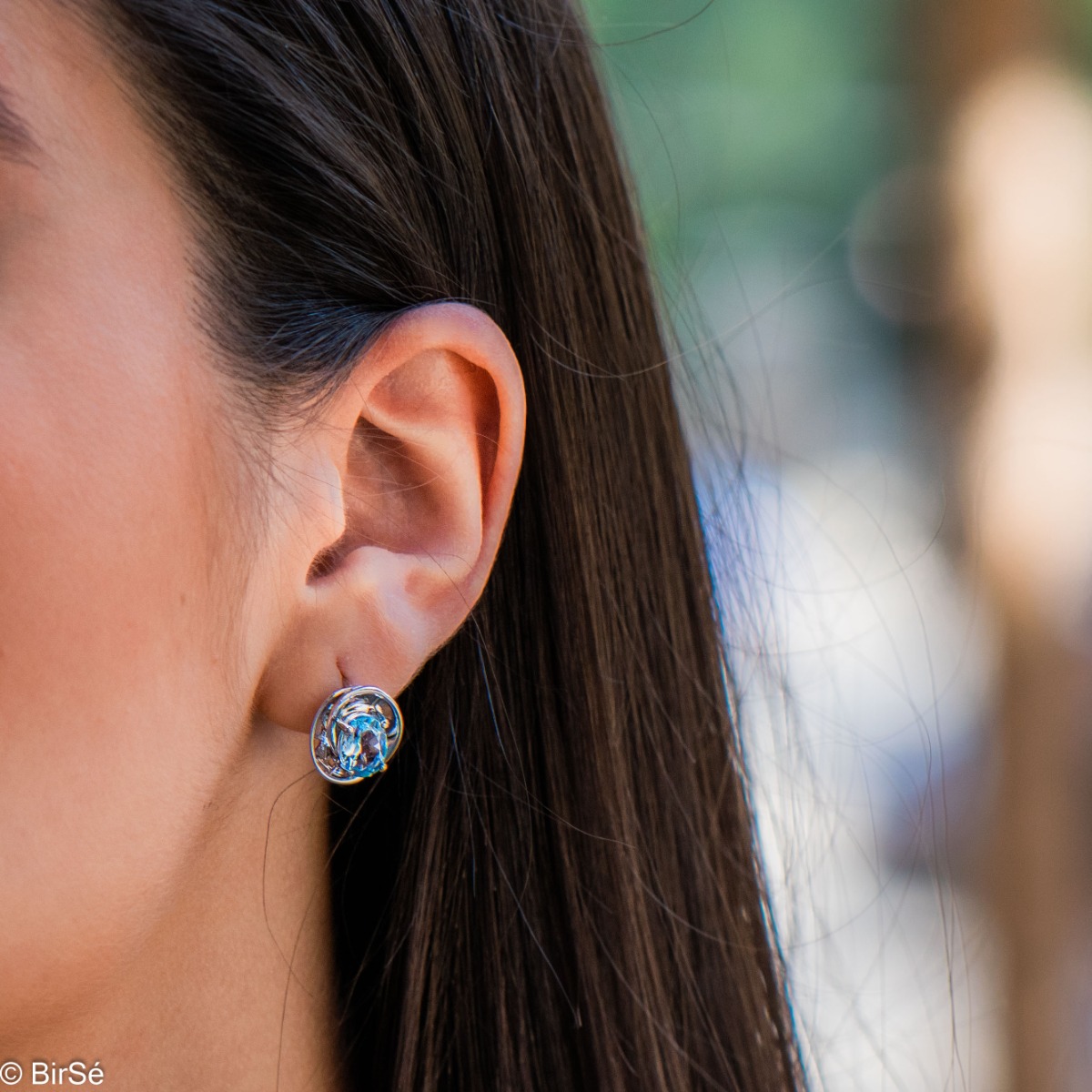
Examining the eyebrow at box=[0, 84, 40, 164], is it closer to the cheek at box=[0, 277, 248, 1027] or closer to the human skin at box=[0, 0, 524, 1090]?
the human skin at box=[0, 0, 524, 1090]

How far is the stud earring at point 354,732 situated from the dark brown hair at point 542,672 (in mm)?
206

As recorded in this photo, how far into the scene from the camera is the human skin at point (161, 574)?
3.61ft

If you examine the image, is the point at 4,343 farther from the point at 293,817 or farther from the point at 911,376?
the point at 911,376

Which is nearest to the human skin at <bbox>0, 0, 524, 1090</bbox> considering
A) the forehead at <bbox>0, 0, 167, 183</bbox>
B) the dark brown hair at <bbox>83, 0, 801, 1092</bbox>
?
the forehead at <bbox>0, 0, 167, 183</bbox>

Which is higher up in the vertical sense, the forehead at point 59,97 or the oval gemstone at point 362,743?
the forehead at point 59,97

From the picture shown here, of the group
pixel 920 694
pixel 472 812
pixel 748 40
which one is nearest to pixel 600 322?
pixel 472 812

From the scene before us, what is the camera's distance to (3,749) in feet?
3.54

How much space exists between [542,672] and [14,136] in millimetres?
776

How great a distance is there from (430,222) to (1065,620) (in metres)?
2.38

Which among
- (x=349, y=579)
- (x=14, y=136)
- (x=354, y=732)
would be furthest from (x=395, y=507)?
(x=14, y=136)

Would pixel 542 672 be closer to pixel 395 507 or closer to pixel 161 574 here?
pixel 395 507

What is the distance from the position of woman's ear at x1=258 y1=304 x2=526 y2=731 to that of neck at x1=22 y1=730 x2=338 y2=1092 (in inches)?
5.5

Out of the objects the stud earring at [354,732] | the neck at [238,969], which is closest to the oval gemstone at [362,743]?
the stud earring at [354,732]

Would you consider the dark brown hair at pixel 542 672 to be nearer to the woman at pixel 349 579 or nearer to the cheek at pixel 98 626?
the woman at pixel 349 579
